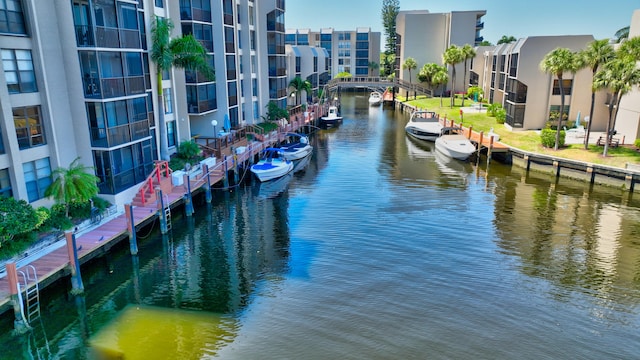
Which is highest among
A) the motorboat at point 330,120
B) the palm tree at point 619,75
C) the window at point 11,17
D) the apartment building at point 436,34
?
the apartment building at point 436,34

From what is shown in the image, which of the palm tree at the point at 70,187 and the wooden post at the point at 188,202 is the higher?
the palm tree at the point at 70,187

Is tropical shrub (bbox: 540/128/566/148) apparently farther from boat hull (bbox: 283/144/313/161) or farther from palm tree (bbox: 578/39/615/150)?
boat hull (bbox: 283/144/313/161)

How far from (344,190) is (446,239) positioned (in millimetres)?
11628

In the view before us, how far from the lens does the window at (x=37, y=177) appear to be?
22.6m

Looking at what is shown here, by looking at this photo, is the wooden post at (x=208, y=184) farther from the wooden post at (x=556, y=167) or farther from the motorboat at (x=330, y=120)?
the motorboat at (x=330, y=120)

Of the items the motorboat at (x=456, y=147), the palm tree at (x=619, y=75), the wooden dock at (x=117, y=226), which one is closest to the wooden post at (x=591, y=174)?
the palm tree at (x=619, y=75)

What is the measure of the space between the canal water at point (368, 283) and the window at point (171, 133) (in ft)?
22.9

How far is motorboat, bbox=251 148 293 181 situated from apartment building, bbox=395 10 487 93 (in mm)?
59626

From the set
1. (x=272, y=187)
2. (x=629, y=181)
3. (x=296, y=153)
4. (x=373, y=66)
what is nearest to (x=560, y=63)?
(x=629, y=181)

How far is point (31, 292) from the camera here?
1820 centimetres

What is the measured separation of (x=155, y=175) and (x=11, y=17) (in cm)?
1196

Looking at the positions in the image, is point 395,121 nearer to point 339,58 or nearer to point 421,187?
point 421,187

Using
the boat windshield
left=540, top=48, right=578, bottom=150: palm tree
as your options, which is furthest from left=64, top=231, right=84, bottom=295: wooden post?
the boat windshield

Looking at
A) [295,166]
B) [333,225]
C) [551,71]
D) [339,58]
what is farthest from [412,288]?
[339,58]
